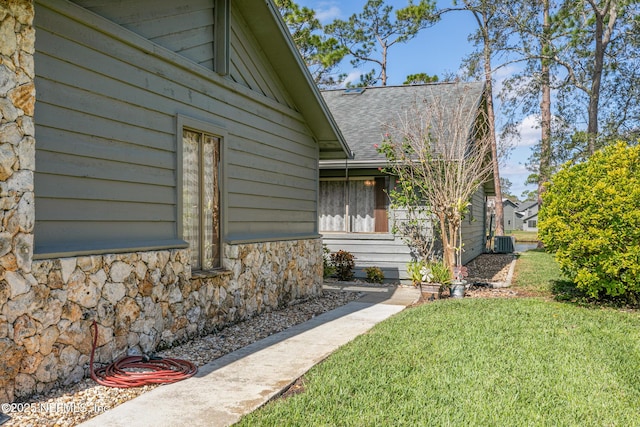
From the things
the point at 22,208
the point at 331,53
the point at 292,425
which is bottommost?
the point at 292,425

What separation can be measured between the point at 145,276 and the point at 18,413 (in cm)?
182

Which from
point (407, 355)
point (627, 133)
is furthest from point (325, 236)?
point (627, 133)

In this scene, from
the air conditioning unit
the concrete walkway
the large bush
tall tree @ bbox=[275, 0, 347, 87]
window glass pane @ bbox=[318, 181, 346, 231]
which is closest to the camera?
the concrete walkway

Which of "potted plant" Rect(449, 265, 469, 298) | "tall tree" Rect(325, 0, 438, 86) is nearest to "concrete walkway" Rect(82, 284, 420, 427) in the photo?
"potted plant" Rect(449, 265, 469, 298)

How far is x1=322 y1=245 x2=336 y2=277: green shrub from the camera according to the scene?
38.2 ft

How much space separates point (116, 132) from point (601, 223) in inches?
277

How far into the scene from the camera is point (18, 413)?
3754mm

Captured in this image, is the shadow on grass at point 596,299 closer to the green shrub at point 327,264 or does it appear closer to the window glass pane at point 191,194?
the green shrub at point 327,264

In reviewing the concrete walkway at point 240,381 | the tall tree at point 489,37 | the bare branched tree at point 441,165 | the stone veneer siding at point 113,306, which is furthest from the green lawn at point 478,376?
the tall tree at point 489,37

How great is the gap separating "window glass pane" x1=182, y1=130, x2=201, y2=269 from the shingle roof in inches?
233

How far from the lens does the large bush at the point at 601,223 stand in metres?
7.64

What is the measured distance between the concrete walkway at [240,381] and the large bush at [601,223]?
10.6 ft

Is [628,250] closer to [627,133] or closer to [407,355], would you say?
[407,355]

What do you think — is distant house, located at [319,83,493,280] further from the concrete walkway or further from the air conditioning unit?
the air conditioning unit
